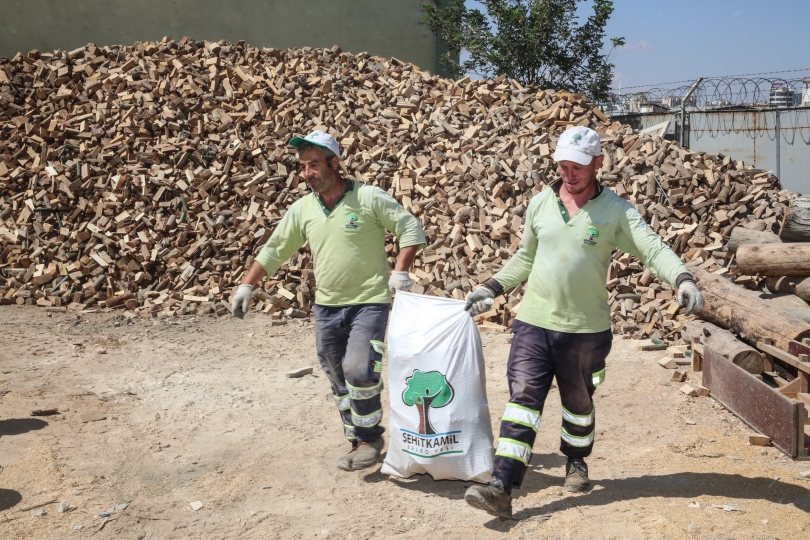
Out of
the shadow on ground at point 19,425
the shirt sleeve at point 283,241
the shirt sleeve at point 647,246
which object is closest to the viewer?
the shirt sleeve at point 647,246

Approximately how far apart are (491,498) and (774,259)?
5326 mm

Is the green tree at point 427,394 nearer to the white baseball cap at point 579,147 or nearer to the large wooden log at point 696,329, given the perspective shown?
the white baseball cap at point 579,147

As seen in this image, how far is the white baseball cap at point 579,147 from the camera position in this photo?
361cm

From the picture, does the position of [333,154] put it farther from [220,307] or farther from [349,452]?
[220,307]

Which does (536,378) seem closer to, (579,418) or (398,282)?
(579,418)

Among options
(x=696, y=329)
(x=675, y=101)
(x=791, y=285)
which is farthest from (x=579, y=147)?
(x=675, y=101)

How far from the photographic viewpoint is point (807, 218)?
8.06m

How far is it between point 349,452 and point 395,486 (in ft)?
1.93

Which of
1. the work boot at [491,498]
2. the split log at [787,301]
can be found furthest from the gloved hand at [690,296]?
the split log at [787,301]

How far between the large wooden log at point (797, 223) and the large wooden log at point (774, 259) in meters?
0.93

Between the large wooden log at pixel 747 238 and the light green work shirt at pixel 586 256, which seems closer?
the light green work shirt at pixel 586 256

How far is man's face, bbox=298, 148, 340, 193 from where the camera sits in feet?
13.9

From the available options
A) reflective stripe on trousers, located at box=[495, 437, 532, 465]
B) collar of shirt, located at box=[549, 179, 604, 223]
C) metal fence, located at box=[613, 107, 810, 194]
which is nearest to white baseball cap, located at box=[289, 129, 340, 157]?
collar of shirt, located at box=[549, 179, 604, 223]

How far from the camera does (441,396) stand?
3.86m
